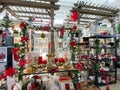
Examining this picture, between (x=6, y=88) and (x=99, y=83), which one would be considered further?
(x=99, y=83)

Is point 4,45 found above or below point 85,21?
below

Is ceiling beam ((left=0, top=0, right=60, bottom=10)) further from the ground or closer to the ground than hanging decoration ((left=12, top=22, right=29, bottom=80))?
further from the ground

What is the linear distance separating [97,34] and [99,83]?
166cm

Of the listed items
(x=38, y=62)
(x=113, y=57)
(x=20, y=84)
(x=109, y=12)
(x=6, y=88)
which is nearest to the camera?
(x=20, y=84)

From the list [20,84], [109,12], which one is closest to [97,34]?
[109,12]

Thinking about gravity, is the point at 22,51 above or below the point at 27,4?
below

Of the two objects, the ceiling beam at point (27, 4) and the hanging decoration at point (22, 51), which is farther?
the ceiling beam at point (27, 4)

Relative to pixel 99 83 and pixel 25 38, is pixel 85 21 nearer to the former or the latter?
pixel 99 83

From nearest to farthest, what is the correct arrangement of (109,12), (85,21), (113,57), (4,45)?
A: (4,45), (113,57), (109,12), (85,21)

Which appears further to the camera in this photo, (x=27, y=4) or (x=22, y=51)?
(x=27, y=4)

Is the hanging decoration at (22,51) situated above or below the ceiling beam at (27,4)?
below

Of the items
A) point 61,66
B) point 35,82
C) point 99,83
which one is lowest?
point 99,83

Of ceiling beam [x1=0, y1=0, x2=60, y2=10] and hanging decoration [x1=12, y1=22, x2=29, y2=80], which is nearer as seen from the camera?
hanging decoration [x1=12, y1=22, x2=29, y2=80]

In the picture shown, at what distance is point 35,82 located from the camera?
280 cm
